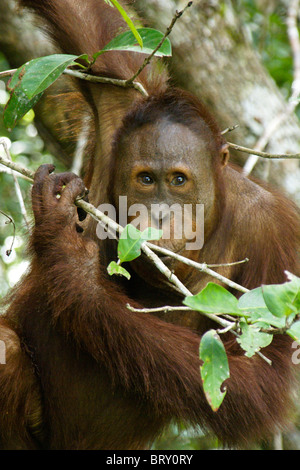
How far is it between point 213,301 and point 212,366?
220mm

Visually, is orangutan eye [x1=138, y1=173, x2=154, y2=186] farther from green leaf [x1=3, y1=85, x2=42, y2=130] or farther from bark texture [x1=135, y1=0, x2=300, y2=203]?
bark texture [x1=135, y1=0, x2=300, y2=203]

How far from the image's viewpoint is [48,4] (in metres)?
3.48

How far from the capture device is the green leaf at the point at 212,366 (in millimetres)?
1939

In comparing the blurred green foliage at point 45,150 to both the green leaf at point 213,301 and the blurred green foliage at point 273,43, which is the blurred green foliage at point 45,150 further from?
the green leaf at point 213,301

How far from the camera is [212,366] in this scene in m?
1.96

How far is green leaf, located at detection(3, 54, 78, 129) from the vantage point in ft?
8.07

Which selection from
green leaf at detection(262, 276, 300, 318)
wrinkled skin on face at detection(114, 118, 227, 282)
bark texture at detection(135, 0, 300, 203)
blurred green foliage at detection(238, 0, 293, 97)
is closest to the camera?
green leaf at detection(262, 276, 300, 318)

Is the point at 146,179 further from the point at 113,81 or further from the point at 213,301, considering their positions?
the point at 213,301

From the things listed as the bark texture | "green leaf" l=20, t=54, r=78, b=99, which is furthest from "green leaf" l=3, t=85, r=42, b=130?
the bark texture

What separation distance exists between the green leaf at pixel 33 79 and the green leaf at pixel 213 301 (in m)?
1.07

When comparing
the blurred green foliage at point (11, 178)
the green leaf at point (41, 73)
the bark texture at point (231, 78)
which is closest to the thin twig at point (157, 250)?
the green leaf at point (41, 73)

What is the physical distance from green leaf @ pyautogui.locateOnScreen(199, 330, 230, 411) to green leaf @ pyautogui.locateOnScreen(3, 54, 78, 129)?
1.16 m

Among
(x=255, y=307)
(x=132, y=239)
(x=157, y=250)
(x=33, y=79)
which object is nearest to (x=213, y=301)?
(x=255, y=307)
